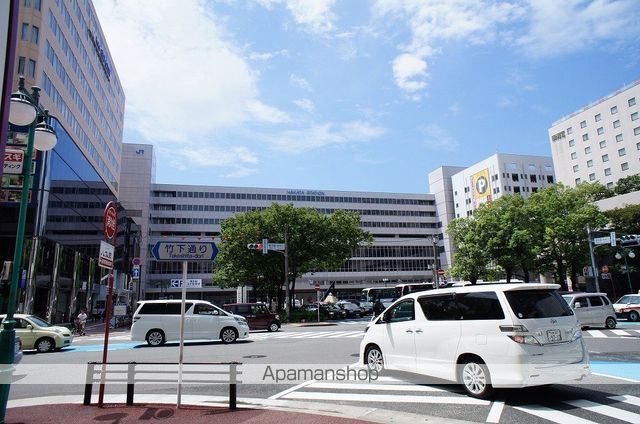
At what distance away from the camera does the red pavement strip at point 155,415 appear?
656 centimetres

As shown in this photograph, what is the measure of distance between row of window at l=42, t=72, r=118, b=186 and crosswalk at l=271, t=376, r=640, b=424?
37910mm

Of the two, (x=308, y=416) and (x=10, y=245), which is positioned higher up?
(x=10, y=245)

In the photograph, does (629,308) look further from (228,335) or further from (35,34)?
(35,34)

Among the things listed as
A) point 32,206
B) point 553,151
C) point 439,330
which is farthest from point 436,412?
point 553,151

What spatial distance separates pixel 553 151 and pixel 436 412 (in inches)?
3669

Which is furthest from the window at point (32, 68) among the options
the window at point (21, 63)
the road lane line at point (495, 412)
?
the road lane line at point (495, 412)

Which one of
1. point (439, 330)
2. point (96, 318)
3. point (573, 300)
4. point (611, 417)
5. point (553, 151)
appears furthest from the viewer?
point (553, 151)

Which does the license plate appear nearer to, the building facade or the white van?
the white van

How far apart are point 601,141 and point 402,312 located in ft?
273

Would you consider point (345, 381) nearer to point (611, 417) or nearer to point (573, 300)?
point (611, 417)

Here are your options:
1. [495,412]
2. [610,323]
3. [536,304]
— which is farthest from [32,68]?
[610,323]

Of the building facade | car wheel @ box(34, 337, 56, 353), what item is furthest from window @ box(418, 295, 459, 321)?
the building facade

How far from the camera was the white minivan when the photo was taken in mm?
7031

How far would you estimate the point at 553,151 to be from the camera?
86.9 meters
